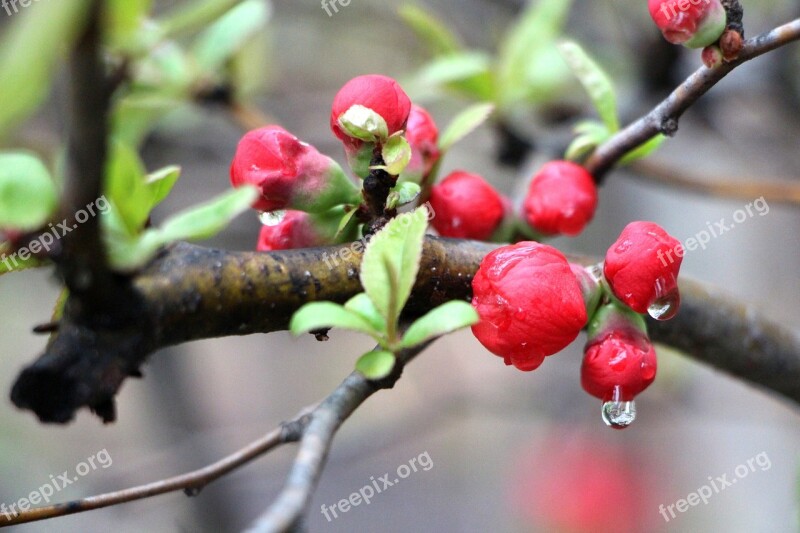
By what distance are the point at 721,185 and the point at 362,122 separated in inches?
37.2

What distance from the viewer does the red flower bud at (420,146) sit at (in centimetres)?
73

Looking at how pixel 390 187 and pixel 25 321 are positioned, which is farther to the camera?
pixel 25 321

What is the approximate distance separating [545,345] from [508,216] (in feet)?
0.79

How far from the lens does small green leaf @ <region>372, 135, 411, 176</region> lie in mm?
634

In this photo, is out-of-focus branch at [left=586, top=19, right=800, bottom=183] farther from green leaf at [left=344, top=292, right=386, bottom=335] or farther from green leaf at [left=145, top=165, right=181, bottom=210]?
green leaf at [left=145, top=165, right=181, bottom=210]

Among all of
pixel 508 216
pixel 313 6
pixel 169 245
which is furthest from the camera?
pixel 313 6

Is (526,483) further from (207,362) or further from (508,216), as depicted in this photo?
(508,216)

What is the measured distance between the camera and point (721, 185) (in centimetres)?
137

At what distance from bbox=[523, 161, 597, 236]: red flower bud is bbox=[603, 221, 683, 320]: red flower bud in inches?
4.8

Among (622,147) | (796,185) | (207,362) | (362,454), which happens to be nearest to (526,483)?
(362,454)

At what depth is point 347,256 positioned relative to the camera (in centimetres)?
68

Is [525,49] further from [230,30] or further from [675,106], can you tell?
[675,106]

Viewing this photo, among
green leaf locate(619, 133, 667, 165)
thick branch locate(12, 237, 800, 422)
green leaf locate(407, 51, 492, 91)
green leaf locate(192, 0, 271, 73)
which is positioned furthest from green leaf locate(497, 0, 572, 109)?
thick branch locate(12, 237, 800, 422)

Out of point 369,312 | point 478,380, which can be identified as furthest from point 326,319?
point 478,380
